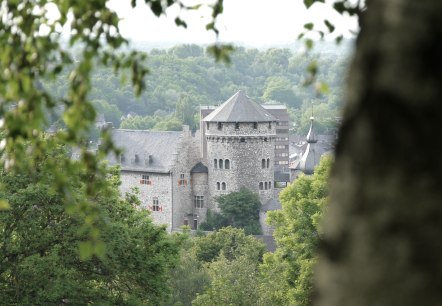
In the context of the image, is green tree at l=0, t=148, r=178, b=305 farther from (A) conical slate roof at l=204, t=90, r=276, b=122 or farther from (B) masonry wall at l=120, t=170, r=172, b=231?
(A) conical slate roof at l=204, t=90, r=276, b=122

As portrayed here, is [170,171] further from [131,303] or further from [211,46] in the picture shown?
[211,46]

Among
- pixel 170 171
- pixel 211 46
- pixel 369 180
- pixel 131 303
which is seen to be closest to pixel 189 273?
pixel 131 303

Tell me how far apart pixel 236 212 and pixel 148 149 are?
9.32 m

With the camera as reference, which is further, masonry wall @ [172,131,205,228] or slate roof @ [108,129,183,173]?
slate roof @ [108,129,183,173]

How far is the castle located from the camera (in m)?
75.5

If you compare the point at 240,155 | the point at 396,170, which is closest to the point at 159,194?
the point at 240,155

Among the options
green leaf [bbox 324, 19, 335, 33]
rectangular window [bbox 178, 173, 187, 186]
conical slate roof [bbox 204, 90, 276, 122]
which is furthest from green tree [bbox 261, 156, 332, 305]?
conical slate roof [bbox 204, 90, 276, 122]

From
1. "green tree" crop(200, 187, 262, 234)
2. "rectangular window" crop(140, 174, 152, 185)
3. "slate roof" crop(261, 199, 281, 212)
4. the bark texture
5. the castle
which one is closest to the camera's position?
the bark texture

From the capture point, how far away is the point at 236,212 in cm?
7325

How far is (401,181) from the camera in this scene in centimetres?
195

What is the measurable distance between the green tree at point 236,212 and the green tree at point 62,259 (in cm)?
5083

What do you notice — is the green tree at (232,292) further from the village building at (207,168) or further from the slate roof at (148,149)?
the slate roof at (148,149)

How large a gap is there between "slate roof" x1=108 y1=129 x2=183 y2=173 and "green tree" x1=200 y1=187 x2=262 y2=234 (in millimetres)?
4960

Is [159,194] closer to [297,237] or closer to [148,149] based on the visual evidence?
[148,149]
